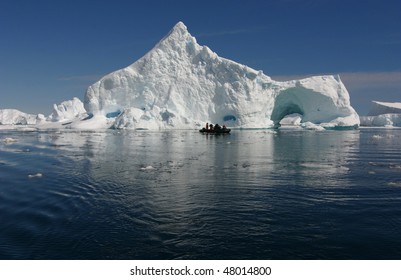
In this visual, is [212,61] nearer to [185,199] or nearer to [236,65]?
[236,65]

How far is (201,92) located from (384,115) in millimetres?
47630

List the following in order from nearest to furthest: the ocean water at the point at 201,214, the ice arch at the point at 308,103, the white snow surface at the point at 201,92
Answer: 1. the ocean water at the point at 201,214
2. the white snow surface at the point at 201,92
3. the ice arch at the point at 308,103

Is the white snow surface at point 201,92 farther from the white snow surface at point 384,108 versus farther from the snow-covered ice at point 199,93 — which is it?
the white snow surface at point 384,108

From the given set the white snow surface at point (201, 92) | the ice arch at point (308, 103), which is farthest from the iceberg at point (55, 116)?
the ice arch at point (308, 103)

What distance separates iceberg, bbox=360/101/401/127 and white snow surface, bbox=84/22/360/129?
90.8 ft

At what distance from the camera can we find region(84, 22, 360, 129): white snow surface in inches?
2201

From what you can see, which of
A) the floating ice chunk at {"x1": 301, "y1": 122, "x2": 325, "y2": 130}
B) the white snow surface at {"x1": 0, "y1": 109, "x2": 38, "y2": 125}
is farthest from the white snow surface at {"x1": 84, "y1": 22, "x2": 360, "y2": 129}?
the white snow surface at {"x1": 0, "y1": 109, "x2": 38, "y2": 125}

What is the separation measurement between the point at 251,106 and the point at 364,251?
5170 centimetres

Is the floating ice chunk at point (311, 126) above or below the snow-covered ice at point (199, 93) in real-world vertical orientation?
below

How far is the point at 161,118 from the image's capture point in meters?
56.5

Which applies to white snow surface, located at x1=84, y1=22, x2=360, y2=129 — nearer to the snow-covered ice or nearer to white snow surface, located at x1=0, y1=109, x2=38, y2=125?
the snow-covered ice

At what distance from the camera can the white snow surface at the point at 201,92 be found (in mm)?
55906

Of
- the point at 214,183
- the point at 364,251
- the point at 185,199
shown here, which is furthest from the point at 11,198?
the point at 364,251

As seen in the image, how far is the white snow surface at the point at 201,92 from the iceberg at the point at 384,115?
2767 cm
